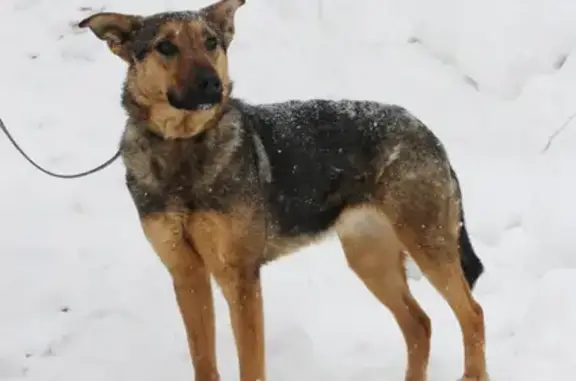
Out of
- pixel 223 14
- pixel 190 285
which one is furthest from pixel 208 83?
pixel 190 285

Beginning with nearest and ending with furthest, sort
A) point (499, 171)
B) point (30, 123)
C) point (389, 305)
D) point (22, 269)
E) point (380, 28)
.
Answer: point (389, 305), point (22, 269), point (499, 171), point (30, 123), point (380, 28)

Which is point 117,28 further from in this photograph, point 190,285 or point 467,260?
point 467,260

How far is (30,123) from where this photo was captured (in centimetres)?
834

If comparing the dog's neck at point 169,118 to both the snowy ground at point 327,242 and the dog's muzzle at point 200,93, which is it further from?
the snowy ground at point 327,242

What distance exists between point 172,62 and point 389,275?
197 centimetres

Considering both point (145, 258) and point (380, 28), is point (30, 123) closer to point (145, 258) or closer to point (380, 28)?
point (145, 258)

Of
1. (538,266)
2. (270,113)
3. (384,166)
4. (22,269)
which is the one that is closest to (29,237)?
(22,269)

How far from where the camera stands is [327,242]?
22.8 ft

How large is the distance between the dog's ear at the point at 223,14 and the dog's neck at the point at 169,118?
294mm

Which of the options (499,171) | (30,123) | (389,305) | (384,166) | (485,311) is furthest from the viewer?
(30,123)

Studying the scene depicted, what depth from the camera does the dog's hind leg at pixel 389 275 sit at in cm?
545

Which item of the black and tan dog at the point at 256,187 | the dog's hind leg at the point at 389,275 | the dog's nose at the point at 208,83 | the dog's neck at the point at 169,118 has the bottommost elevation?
the dog's hind leg at the point at 389,275

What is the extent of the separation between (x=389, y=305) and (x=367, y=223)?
0.56 metres

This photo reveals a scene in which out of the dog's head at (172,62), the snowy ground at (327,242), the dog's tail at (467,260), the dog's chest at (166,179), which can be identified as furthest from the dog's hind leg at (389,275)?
the dog's head at (172,62)
